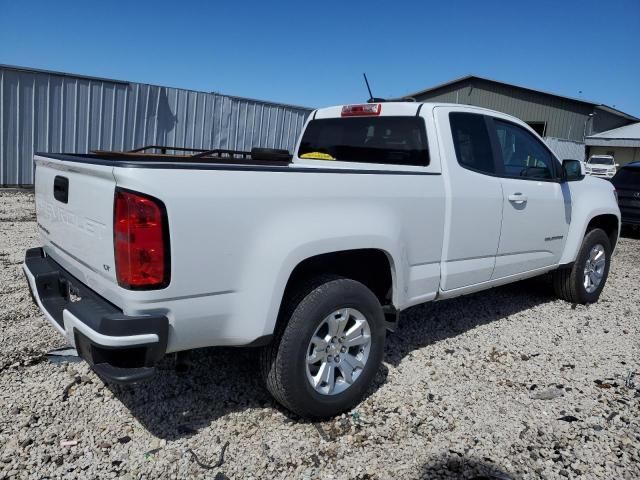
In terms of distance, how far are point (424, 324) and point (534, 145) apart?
1870mm

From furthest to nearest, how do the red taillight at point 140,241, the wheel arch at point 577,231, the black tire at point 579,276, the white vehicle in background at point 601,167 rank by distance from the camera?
the white vehicle in background at point 601,167 → the black tire at point 579,276 → the wheel arch at point 577,231 → the red taillight at point 140,241

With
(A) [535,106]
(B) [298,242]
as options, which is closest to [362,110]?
(B) [298,242]

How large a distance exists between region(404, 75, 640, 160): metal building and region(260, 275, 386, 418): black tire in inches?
1215

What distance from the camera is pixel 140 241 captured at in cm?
211

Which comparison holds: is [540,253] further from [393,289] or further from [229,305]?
[229,305]

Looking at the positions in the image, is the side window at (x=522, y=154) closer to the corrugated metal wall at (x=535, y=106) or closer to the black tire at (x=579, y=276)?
the black tire at (x=579, y=276)

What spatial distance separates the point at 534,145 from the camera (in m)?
4.45

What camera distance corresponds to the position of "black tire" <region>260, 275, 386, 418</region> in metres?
2.60

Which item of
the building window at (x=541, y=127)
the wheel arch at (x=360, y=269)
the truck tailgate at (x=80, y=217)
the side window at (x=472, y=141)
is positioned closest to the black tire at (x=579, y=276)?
the side window at (x=472, y=141)

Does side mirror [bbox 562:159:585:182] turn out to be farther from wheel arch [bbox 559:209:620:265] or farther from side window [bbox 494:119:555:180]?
wheel arch [bbox 559:209:620:265]

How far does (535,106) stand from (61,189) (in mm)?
34415

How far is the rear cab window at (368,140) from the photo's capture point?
364 centimetres

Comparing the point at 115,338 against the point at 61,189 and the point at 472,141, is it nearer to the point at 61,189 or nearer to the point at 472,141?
the point at 61,189

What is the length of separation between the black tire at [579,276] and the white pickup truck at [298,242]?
1.00 metres
